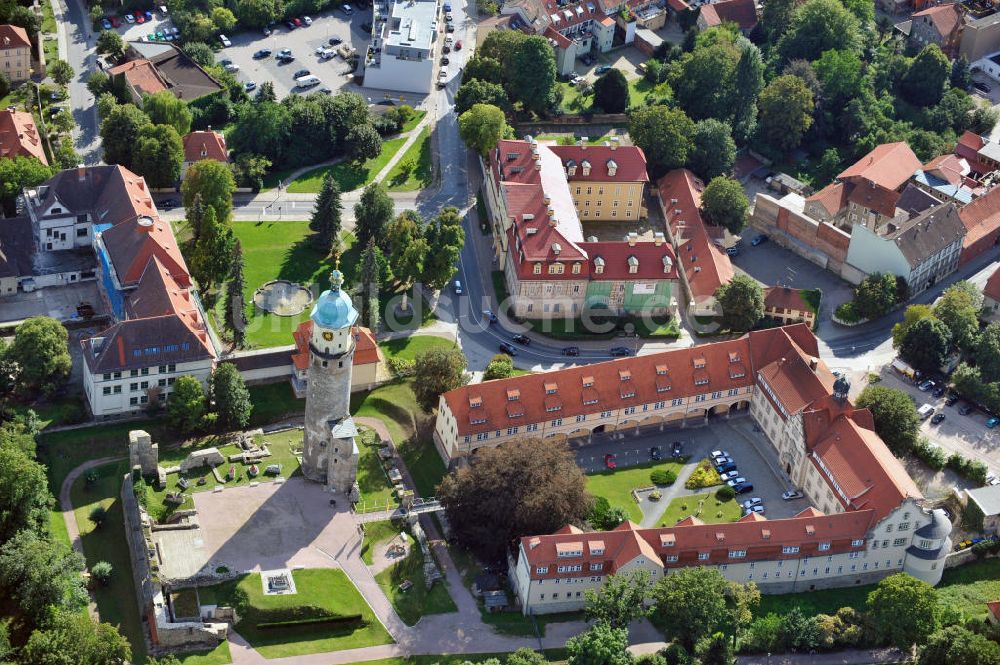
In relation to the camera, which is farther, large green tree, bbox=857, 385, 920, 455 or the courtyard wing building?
large green tree, bbox=857, 385, 920, 455

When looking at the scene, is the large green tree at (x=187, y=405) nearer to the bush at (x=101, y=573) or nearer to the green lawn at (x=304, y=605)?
the bush at (x=101, y=573)

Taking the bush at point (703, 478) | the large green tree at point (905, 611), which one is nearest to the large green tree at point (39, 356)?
the bush at point (703, 478)

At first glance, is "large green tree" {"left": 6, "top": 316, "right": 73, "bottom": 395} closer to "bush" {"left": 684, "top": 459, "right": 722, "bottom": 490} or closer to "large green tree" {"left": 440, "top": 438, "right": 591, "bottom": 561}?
"large green tree" {"left": 440, "top": 438, "right": 591, "bottom": 561}

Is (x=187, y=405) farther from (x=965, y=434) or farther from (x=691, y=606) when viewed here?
(x=965, y=434)

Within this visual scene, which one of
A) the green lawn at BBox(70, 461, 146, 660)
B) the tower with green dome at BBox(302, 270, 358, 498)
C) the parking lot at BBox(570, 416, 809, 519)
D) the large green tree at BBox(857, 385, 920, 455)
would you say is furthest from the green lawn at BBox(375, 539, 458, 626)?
the large green tree at BBox(857, 385, 920, 455)

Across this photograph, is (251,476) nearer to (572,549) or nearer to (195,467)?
(195,467)

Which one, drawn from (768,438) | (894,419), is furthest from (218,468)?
(894,419)
